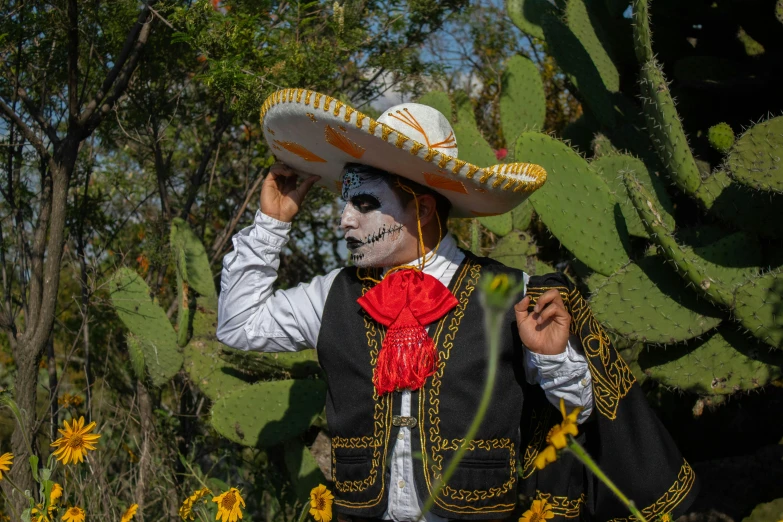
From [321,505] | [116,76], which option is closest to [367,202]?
[321,505]

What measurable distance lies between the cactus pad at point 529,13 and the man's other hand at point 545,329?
A: 264cm

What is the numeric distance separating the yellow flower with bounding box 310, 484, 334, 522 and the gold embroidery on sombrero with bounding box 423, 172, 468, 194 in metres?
1.00

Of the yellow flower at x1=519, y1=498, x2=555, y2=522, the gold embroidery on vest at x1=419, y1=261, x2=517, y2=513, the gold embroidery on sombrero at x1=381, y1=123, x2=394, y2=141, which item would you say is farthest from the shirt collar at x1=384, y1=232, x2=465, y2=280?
the yellow flower at x1=519, y1=498, x2=555, y2=522

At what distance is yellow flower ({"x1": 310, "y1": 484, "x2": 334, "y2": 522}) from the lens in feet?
8.50

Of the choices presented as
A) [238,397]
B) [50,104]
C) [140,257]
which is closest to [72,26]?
[50,104]

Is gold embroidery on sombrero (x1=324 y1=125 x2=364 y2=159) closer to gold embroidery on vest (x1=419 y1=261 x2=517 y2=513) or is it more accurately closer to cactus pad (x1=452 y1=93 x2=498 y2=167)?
gold embroidery on vest (x1=419 y1=261 x2=517 y2=513)

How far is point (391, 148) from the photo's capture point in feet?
7.39

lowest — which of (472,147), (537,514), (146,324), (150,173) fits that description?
(537,514)

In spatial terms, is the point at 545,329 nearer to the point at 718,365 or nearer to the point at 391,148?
the point at 391,148

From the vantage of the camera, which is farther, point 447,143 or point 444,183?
point 447,143

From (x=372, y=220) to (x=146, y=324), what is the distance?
162 centimetres

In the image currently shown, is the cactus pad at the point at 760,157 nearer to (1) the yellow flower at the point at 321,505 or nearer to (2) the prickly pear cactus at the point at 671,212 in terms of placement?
(2) the prickly pear cactus at the point at 671,212

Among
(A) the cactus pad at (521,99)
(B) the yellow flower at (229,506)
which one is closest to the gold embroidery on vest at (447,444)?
(B) the yellow flower at (229,506)

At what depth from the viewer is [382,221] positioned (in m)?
2.44
